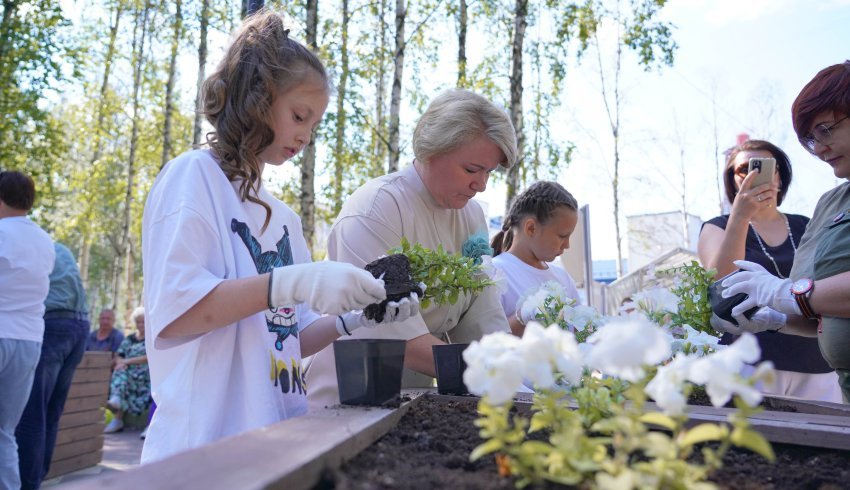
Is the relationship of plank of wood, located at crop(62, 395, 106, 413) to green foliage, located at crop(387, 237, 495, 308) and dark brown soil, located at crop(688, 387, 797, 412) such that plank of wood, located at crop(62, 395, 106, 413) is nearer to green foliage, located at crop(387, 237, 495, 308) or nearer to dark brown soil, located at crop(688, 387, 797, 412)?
green foliage, located at crop(387, 237, 495, 308)

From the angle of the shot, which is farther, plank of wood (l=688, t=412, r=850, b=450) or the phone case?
the phone case

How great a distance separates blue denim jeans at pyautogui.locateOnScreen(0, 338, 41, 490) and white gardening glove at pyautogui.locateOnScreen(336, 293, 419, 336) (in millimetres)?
2585

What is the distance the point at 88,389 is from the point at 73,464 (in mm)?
615

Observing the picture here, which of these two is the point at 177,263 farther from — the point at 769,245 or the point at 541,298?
the point at 769,245

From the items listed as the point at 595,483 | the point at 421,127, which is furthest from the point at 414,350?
the point at 595,483

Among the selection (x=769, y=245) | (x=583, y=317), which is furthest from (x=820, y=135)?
(x=769, y=245)

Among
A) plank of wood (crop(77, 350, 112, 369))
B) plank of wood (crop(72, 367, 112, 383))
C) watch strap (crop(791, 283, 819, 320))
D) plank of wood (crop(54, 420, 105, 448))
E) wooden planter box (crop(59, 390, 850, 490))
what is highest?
watch strap (crop(791, 283, 819, 320))

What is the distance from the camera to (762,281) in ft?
7.16

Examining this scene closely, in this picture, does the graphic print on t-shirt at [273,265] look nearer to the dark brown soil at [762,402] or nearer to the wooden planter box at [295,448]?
the wooden planter box at [295,448]

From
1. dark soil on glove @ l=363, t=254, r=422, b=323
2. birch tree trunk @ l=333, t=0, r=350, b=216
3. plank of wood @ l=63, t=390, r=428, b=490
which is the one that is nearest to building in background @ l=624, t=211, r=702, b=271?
birch tree trunk @ l=333, t=0, r=350, b=216

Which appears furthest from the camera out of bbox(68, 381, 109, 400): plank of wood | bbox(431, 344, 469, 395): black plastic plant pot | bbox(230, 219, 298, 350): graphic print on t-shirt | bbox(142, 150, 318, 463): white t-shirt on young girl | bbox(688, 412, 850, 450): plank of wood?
bbox(68, 381, 109, 400): plank of wood

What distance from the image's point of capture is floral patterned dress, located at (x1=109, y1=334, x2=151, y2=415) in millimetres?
8578

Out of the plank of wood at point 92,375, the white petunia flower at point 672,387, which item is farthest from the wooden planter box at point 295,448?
the plank of wood at point 92,375

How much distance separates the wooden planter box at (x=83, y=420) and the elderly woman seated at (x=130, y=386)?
272 cm
